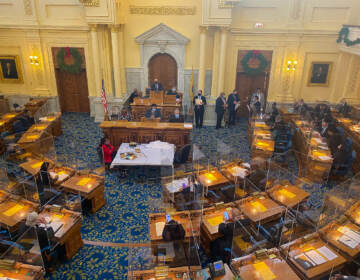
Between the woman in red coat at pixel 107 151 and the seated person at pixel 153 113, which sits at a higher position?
the seated person at pixel 153 113

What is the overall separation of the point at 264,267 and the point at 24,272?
4.42 meters

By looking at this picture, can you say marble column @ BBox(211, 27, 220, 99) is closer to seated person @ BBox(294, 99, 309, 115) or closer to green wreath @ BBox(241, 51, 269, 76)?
green wreath @ BBox(241, 51, 269, 76)

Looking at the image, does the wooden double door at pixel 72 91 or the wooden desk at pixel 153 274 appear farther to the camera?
Answer: the wooden double door at pixel 72 91

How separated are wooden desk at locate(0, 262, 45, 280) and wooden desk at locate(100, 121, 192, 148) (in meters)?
6.33

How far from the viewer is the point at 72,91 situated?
16.6m

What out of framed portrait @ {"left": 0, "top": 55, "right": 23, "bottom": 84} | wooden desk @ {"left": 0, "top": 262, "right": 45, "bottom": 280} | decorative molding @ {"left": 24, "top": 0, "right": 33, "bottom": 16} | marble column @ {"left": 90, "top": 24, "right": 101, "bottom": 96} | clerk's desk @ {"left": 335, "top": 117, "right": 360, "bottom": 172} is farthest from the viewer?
framed portrait @ {"left": 0, "top": 55, "right": 23, "bottom": 84}

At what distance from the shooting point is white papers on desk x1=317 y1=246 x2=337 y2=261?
577 cm

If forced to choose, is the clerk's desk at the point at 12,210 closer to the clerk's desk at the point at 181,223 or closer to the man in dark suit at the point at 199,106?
the clerk's desk at the point at 181,223

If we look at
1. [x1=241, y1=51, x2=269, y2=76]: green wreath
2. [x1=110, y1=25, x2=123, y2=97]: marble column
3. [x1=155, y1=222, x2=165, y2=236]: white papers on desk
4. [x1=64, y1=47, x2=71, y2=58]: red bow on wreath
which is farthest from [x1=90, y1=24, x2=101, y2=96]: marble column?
[x1=155, y1=222, x2=165, y2=236]: white papers on desk

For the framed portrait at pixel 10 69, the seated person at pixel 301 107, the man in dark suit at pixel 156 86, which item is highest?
the framed portrait at pixel 10 69

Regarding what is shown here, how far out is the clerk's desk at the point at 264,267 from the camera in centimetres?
535

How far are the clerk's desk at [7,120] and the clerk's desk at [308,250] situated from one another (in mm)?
11689

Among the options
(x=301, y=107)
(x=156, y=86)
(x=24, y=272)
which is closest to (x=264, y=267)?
(x=24, y=272)

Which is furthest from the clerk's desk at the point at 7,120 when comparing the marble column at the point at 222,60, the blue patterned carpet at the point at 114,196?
the marble column at the point at 222,60
